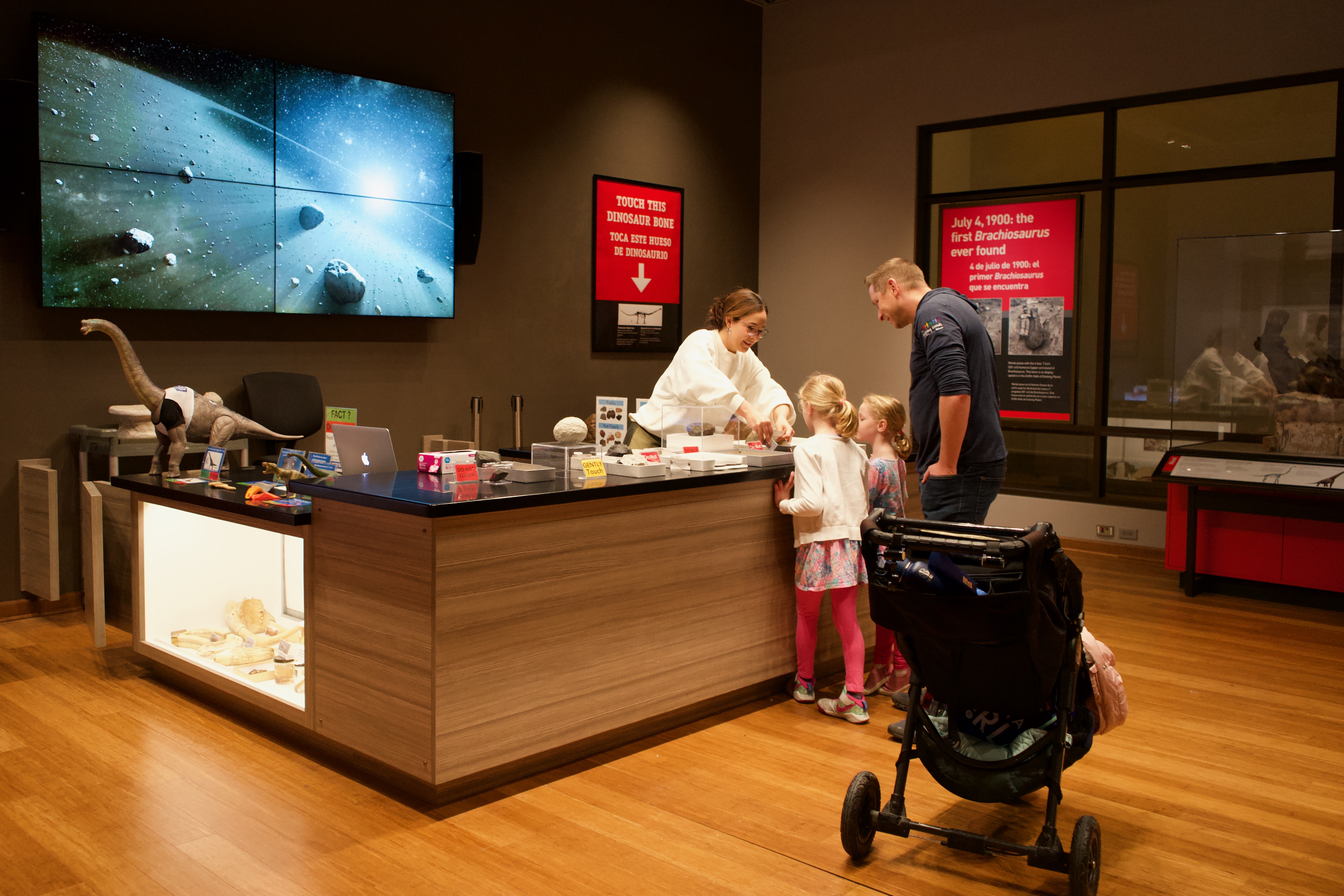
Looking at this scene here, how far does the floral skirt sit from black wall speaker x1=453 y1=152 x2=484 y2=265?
3586mm

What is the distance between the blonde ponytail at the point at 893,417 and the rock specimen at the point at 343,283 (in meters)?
3.20

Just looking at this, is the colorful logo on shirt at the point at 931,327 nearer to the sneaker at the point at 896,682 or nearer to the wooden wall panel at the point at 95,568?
the sneaker at the point at 896,682

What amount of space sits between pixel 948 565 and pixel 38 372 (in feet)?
14.4

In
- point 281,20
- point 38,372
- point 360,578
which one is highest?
point 281,20

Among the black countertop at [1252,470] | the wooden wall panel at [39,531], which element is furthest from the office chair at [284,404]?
the black countertop at [1252,470]

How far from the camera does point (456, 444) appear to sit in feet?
18.0

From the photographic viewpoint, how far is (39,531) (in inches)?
181

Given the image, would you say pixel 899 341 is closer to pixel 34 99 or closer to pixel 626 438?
pixel 626 438

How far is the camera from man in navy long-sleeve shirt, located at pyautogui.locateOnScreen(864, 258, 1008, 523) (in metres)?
3.23

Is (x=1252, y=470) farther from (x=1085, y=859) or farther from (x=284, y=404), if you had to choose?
(x=284, y=404)

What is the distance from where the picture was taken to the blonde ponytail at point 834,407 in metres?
3.46

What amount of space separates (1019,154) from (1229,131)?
1327 mm

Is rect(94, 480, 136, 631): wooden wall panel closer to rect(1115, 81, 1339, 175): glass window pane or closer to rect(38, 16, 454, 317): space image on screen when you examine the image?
rect(38, 16, 454, 317): space image on screen

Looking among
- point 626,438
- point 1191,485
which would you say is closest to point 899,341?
point 1191,485
